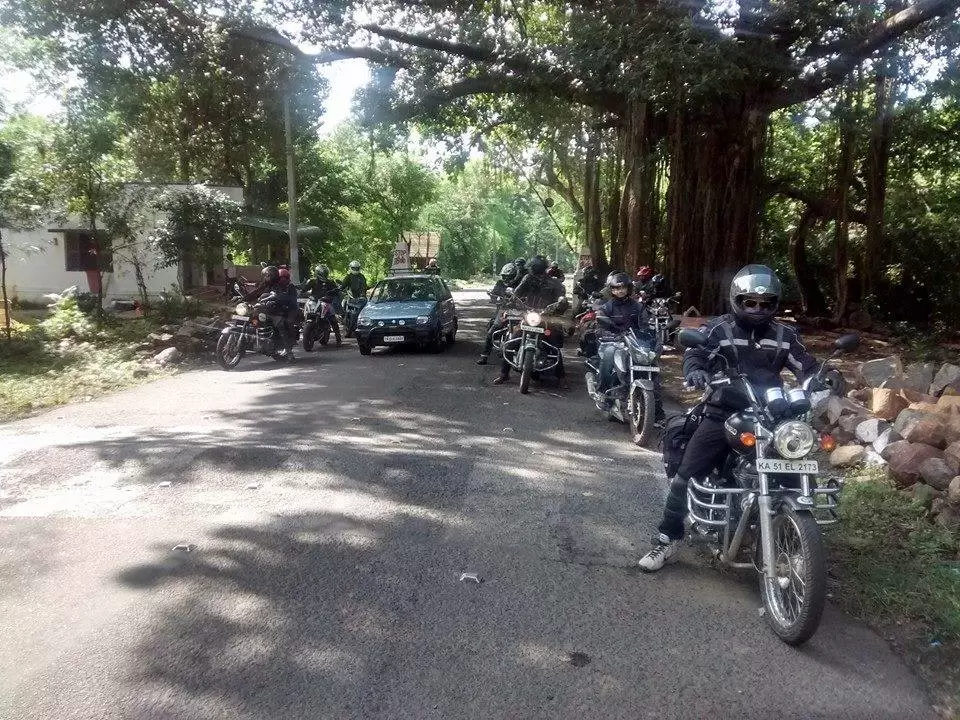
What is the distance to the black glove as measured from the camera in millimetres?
4172

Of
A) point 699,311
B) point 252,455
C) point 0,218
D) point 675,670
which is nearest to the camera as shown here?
point 675,670

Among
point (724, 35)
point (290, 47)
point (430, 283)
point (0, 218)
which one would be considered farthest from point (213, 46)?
point (724, 35)

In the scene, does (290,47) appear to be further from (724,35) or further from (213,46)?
(724,35)

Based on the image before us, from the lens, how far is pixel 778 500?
382 centimetres

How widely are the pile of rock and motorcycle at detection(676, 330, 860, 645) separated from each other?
1.11 meters

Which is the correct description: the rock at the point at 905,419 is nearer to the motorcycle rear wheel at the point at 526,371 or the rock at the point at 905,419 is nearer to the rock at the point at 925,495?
the rock at the point at 925,495

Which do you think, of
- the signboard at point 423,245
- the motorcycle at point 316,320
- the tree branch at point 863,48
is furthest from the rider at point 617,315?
the signboard at point 423,245

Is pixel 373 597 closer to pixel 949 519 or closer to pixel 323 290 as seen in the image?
pixel 949 519

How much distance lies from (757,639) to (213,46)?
1531cm

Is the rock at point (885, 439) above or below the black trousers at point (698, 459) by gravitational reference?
below

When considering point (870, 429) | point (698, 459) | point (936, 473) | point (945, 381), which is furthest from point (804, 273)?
point (698, 459)

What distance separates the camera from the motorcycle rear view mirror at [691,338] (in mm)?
4160

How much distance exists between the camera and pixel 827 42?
12953 mm

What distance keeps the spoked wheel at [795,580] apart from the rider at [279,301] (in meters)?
10.9
